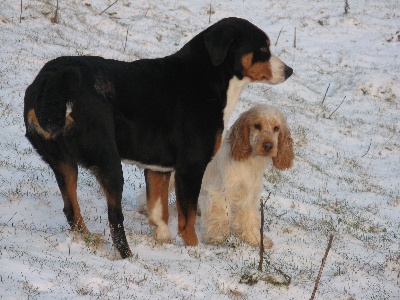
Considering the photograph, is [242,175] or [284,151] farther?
[284,151]

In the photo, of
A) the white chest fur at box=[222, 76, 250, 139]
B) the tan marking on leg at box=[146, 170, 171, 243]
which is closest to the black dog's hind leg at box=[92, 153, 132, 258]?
the tan marking on leg at box=[146, 170, 171, 243]

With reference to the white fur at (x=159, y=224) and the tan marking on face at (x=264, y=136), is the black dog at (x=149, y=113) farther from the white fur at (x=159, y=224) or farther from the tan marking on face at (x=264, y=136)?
the tan marking on face at (x=264, y=136)

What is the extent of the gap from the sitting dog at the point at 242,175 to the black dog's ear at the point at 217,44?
1.00 meters

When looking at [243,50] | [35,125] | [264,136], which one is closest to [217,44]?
[243,50]

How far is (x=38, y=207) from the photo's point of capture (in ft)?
18.7

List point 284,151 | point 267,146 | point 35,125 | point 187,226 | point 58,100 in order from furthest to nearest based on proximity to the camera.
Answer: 1. point 284,151
2. point 267,146
3. point 187,226
4. point 35,125
5. point 58,100

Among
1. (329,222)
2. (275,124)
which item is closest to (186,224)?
(275,124)

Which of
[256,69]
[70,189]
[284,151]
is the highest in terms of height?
[256,69]

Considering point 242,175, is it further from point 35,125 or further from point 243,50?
point 35,125

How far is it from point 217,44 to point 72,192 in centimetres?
189

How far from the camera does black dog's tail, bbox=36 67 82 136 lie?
4078mm

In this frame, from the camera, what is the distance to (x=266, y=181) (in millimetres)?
9266

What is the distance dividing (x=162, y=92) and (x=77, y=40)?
10718 millimetres

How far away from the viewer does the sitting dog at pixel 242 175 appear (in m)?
6.02
